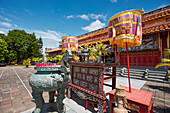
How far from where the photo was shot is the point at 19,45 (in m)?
27.3

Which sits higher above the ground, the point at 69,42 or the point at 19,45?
the point at 19,45

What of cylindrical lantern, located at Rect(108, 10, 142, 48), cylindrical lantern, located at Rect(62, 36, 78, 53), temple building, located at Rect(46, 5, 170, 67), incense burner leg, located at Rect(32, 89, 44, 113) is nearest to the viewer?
incense burner leg, located at Rect(32, 89, 44, 113)

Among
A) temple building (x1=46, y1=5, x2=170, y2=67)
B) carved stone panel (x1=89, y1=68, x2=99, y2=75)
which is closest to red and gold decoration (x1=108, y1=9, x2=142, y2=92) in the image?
carved stone panel (x1=89, y1=68, x2=99, y2=75)

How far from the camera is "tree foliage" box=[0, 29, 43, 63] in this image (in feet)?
85.6

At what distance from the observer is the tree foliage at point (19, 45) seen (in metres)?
26.1

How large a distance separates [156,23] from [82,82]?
1088cm

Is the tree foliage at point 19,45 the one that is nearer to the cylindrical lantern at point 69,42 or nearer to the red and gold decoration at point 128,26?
the cylindrical lantern at point 69,42

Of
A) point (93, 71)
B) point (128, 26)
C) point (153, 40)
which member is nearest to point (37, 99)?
point (93, 71)

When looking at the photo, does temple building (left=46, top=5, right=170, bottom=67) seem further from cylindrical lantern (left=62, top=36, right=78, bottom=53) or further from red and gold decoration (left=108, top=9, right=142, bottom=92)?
cylindrical lantern (left=62, top=36, right=78, bottom=53)

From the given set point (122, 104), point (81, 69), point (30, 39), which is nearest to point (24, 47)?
point (30, 39)

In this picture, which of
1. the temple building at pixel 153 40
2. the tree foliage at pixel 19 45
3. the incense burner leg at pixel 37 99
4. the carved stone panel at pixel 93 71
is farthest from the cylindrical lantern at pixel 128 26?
the tree foliage at pixel 19 45

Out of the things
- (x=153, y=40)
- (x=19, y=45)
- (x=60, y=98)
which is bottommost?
(x=60, y=98)

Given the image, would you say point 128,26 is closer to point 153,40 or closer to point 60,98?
point 60,98

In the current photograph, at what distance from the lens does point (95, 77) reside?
8.44 feet
